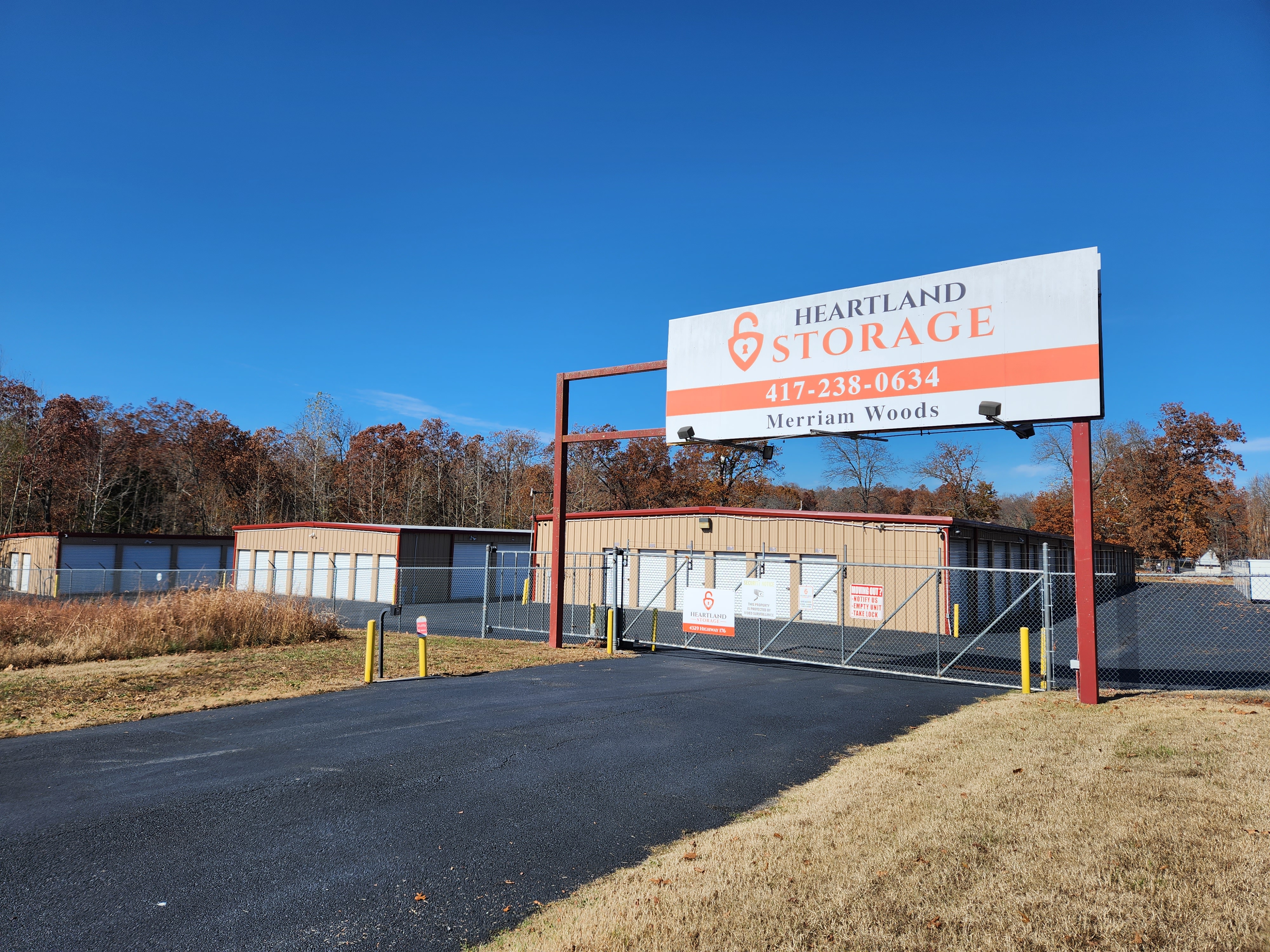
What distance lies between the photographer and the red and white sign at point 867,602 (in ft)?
48.3

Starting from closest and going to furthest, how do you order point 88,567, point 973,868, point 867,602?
point 973,868
point 867,602
point 88,567

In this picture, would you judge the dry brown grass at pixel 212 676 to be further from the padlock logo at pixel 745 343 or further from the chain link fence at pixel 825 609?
the padlock logo at pixel 745 343

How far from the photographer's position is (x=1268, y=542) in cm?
8369

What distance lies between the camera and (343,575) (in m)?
34.8

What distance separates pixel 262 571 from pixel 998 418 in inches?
1426

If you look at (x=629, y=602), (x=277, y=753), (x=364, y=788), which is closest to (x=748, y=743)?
(x=364, y=788)

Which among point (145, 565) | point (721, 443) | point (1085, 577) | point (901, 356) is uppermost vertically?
point (901, 356)

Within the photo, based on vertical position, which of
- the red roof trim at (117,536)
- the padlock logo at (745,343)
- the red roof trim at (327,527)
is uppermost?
the padlock logo at (745,343)

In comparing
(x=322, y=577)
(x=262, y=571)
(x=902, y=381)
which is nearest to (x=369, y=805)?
(x=902, y=381)

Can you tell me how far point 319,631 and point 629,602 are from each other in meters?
13.7

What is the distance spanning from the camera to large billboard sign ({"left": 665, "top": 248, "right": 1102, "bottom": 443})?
39.1 feet

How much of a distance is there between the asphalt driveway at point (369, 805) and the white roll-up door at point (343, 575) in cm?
2431

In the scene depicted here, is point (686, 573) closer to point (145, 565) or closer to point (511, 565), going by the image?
point (511, 565)

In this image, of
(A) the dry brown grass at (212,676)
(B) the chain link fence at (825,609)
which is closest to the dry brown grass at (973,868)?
(B) the chain link fence at (825,609)
